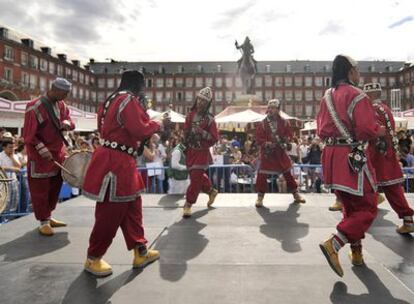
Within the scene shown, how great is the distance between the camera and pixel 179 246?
4.11m

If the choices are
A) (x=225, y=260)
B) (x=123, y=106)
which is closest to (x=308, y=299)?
(x=225, y=260)

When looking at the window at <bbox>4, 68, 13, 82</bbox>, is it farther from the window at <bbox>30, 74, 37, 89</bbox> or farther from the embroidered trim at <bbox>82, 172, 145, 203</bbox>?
the embroidered trim at <bbox>82, 172, 145, 203</bbox>

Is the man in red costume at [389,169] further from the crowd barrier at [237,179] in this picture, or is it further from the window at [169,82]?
the window at [169,82]

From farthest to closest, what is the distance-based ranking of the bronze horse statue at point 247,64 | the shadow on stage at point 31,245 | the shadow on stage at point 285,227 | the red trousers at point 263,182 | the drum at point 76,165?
the bronze horse statue at point 247,64
the red trousers at point 263,182
the drum at point 76,165
the shadow on stage at point 285,227
the shadow on stage at point 31,245

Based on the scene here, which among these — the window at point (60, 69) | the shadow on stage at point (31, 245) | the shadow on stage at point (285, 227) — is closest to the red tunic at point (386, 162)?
the shadow on stage at point (285, 227)

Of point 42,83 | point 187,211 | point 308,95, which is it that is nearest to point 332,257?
point 187,211

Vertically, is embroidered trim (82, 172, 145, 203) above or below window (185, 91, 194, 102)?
below

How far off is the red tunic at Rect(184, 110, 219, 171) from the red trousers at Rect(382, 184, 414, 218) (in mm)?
2447

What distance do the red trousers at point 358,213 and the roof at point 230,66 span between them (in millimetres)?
73466

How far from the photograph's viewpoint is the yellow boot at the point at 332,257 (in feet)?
10.1

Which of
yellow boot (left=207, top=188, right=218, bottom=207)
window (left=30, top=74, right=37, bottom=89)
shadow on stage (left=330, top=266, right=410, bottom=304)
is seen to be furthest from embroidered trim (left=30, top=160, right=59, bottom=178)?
window (left=30, top=74, right=37, bottom=89)

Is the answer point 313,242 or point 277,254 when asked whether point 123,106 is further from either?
point 313,242

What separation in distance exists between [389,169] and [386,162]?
105 millimetres

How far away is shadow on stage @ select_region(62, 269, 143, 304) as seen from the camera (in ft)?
9.16
